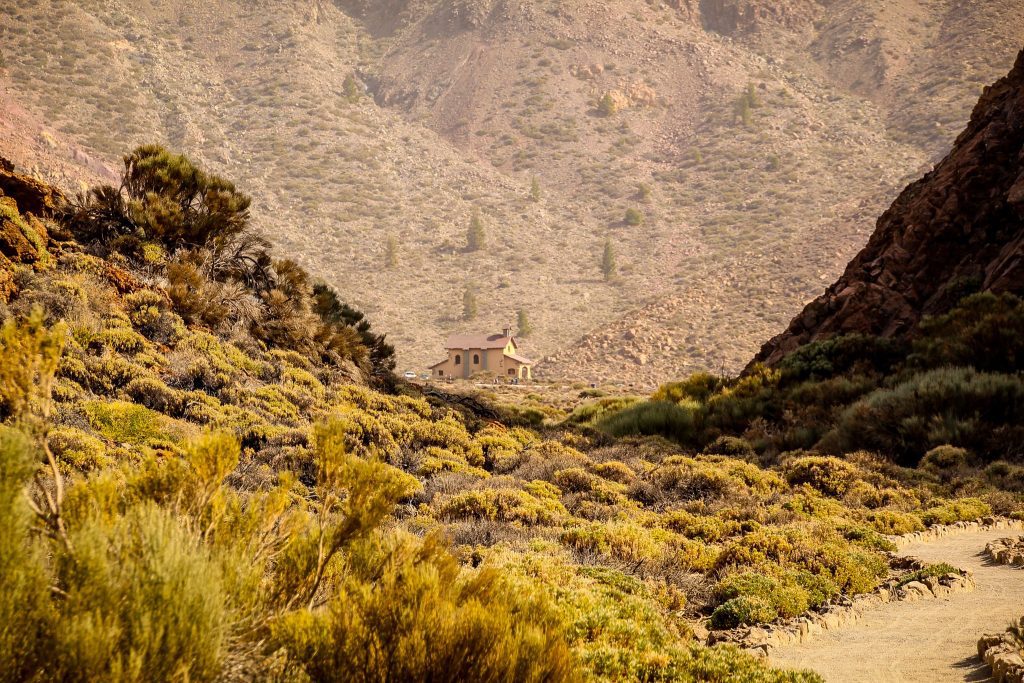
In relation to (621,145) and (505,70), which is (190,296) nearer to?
(621,145)

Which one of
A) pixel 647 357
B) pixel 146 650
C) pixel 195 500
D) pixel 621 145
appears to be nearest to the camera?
pixel 146 650

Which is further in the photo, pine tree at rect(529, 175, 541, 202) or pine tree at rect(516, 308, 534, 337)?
pine tree at rect(529, 175, 541, 202)

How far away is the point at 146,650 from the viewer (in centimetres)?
267

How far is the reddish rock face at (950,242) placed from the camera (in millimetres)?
19516

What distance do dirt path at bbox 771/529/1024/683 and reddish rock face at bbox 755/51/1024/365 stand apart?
1318cm

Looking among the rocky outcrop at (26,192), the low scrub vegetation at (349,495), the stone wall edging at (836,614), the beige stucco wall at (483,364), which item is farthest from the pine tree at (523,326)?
the stone wall edging at (836,614)

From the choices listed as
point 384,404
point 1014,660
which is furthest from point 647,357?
point 1014,660

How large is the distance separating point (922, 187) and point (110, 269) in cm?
2334

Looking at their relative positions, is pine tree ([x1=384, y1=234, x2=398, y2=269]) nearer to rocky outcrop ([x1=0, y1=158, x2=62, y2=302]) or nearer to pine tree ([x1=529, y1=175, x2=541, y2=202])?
pine tree ([x1=529, y1=175, x2=541, y2=202])

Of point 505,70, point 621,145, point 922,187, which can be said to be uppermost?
point 505,70

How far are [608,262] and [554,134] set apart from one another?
3896 cm

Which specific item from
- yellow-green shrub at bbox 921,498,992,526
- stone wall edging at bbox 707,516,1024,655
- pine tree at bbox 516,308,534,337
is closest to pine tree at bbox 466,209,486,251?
pine tree at bbox 516,308,534,337

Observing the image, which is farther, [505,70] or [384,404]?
[505,70]

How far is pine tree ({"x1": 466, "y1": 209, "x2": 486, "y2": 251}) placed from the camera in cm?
9825
